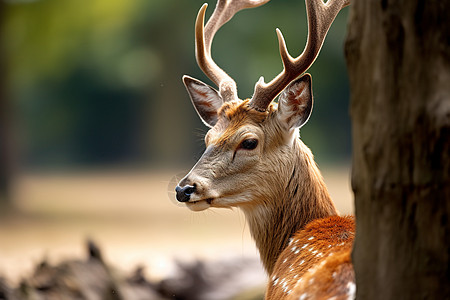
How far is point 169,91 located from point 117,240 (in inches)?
502

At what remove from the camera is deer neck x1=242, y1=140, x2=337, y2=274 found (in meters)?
4.00

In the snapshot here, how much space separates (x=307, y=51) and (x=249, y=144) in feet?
1.98

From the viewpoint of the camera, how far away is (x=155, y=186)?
62.1 feet

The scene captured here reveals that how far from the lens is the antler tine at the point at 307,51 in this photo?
3811 mm

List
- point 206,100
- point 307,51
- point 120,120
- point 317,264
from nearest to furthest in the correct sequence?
point 317,264 → point 307,51 → point 206,100 → point 120,120

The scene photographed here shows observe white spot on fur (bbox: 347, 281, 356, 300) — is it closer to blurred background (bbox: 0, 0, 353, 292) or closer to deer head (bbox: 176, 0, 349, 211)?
deer head (bbox: 176, 0, 349, 211)

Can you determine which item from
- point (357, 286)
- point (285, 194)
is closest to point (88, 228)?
point (285, 194)

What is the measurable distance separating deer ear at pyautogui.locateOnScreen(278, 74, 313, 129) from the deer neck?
18 cm

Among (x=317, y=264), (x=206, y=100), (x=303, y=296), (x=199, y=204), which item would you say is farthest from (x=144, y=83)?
(x=303, y=296)

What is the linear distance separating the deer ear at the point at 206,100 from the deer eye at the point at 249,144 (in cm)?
60

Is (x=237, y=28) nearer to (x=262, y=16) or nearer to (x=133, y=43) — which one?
(x=262, y=16)

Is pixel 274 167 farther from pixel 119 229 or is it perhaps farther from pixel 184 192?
pixel 119 229

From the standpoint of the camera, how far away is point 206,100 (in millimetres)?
4527

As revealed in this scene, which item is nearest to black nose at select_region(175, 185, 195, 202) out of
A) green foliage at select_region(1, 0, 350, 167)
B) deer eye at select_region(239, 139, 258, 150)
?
deer eye at select_region(239, 139, 258, 150)
